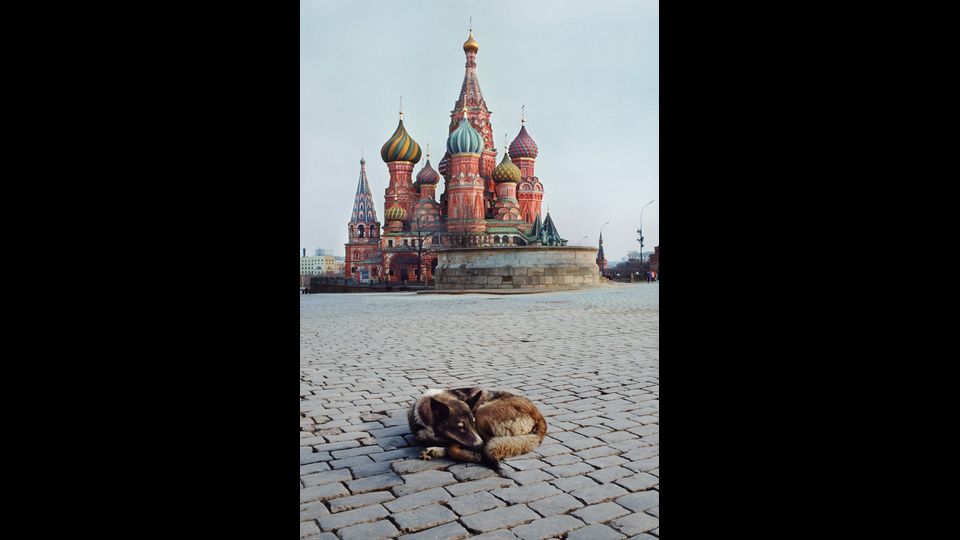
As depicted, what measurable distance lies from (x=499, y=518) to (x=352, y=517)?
0.67 m

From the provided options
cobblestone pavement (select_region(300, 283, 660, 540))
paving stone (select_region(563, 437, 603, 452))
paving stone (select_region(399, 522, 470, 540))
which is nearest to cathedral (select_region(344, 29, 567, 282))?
cobblestone pavement (select_region(300, 283, 660, 540))

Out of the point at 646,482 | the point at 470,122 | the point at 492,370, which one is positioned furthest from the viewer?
the point at 470,122

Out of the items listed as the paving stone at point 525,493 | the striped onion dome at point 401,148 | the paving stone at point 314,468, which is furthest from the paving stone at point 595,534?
the striped onion dome at point 401,148

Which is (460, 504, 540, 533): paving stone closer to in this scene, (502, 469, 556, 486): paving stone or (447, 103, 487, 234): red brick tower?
(502, 469, 556, 486): paving stone

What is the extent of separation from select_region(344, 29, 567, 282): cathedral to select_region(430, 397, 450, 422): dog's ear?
1735 inches

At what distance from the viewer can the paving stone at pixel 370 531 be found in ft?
8.01

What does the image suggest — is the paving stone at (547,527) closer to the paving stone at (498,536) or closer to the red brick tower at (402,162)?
the paving stone at (498,536)

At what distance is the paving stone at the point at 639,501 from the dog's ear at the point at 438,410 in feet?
3.84

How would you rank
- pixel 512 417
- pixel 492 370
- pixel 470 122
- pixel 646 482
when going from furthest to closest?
pixel 470 122
pixel 492 370
pixel 512 417
pixel 646 482
